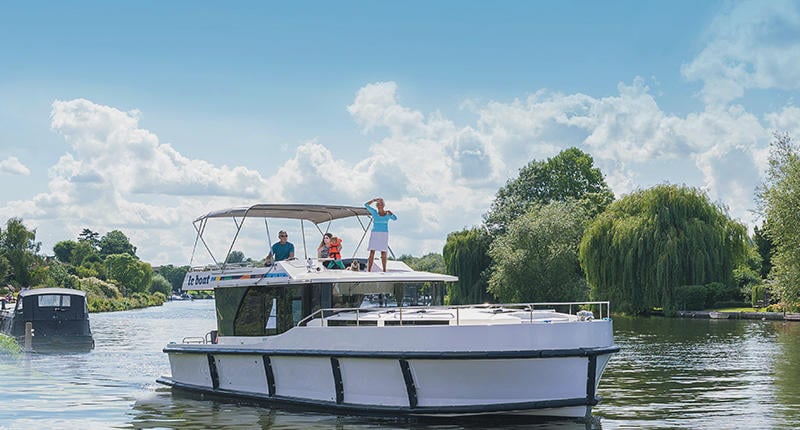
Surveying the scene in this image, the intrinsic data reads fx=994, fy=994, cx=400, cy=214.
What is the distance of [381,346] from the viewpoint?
17422 mm

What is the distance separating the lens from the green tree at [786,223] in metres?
44.1

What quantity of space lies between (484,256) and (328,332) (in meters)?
55.7

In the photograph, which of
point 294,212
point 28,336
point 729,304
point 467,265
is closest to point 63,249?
point 467,265

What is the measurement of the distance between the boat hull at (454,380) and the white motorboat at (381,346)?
0.02 m

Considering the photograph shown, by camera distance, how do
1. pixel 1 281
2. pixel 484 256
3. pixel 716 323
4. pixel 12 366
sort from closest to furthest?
pixel 12 366
pixel 716 323
pixel 484 256
pixel 1 281

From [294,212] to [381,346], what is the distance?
247 inches

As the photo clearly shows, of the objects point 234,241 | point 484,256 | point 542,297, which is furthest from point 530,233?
point 234,241

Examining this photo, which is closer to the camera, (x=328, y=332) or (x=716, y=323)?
(x=328, y=332)

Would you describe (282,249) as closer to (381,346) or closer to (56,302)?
(381,346)

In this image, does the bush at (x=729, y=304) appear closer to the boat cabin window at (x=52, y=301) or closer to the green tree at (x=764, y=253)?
the green tree at (x=764, y=253)

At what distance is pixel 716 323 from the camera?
51.1 m

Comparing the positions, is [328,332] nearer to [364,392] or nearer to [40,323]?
[364,392]

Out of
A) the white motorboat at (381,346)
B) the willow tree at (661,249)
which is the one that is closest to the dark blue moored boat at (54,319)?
the white motorboat at (381,346)

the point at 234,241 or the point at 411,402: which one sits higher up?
the point at 234,241
